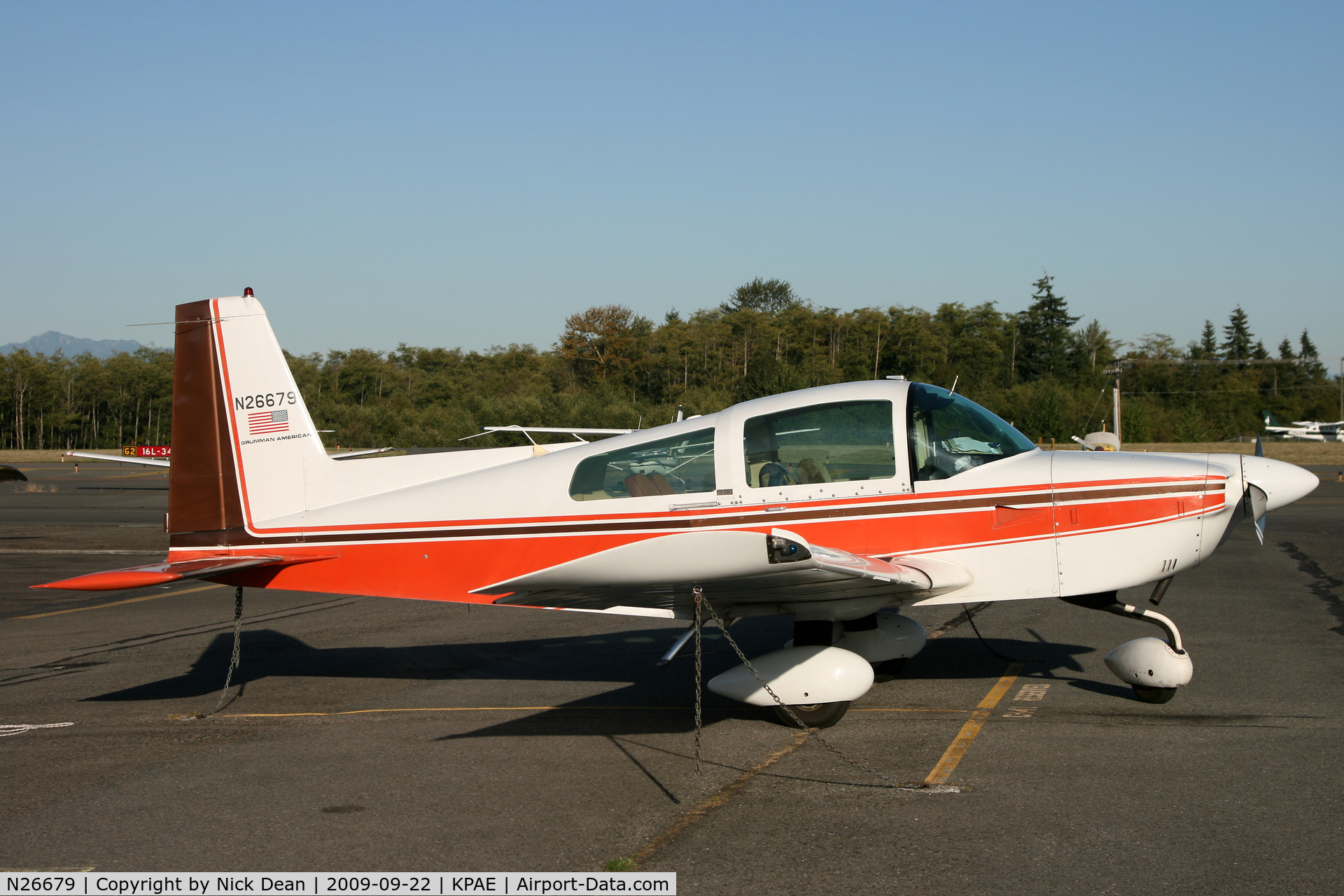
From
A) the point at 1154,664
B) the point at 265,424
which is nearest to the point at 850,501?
the point at 1154,664

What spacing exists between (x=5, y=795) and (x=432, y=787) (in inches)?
88.2

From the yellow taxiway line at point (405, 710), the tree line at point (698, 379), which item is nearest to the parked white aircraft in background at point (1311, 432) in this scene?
the tree line at point (698, 379)

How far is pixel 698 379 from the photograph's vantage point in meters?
74.5

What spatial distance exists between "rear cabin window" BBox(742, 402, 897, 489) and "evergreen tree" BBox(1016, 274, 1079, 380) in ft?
248

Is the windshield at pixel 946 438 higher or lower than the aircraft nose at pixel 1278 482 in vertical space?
higher

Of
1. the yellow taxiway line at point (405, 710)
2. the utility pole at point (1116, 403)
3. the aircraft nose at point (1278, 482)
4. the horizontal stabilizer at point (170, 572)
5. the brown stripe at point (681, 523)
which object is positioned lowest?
the yellow taxiway line at point (405, 710)

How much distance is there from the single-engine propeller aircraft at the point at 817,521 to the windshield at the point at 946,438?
0.04 ft

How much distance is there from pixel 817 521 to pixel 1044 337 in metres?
79.8

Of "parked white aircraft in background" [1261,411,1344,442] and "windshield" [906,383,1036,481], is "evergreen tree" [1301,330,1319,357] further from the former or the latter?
"windshield" [906,383,1036,481]

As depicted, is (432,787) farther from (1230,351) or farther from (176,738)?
(1230,351)

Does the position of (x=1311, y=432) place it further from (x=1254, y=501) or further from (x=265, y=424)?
(x=265, y=424)

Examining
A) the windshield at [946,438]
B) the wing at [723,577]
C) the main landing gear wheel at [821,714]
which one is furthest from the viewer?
the windshield at [946,438]

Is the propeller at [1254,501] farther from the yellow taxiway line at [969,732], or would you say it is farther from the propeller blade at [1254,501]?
the yellow taxiway line at [969,732]

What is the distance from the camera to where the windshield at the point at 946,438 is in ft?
20.7
